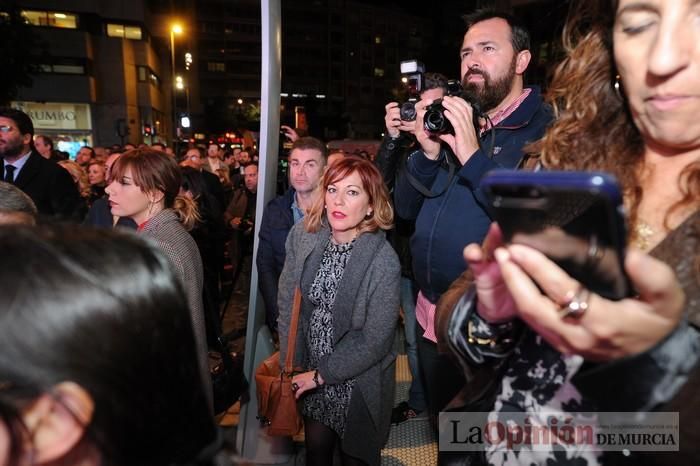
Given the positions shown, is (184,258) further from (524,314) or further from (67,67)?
(67,67)

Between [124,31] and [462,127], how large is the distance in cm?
4539

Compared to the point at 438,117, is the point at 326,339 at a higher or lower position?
lower

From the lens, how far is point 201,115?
77.9 metres

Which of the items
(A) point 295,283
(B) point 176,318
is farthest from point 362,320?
(B) point 176,318

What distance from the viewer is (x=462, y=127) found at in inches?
86.7

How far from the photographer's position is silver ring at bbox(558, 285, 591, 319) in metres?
0.71

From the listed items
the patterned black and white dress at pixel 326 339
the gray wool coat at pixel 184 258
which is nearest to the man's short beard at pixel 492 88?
the patterned black and white dress at pixel 326 339

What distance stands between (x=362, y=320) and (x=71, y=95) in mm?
39681

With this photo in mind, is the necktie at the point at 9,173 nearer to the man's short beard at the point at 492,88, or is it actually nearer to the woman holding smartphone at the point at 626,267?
the man's short beard at the point at 492,88

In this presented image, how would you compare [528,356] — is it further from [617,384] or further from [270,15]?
A: [270,15]

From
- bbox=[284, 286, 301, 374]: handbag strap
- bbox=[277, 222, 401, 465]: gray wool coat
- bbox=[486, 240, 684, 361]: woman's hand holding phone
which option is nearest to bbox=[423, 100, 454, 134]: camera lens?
bbox=[277, 222, 401, 465]: gray wool coat

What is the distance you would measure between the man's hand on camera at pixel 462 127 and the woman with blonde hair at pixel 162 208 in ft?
5.39

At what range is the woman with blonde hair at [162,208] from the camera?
2670 mm

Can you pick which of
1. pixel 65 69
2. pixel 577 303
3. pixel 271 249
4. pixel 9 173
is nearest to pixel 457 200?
pixel 577 303
